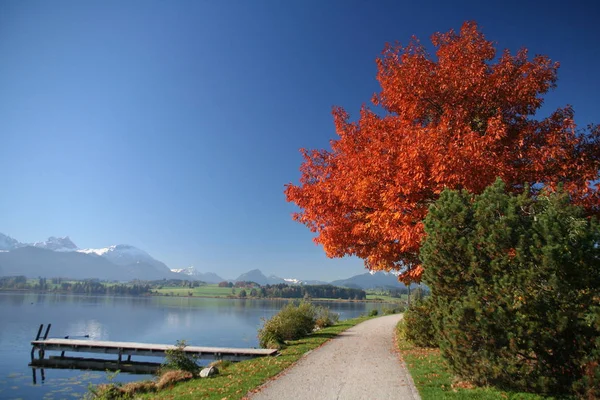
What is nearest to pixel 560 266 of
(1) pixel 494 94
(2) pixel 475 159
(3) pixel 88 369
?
(2) pixel 475 159

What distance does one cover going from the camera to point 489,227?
6.88 m

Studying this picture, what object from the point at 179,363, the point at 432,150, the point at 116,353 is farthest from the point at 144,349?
the point at 432,150

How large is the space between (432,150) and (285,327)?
15.4 meters

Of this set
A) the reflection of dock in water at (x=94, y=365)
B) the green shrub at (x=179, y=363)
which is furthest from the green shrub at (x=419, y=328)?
the reflection of dock in water at (x=94, y=365)

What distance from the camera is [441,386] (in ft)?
27.5

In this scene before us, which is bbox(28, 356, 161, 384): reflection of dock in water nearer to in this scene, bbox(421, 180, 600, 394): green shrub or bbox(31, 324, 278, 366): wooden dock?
bbox(31, 324, 278, 366): wooden dock

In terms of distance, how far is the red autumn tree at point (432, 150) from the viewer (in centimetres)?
877

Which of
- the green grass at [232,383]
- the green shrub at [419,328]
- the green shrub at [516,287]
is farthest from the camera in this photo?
the green shrub at [419,328]

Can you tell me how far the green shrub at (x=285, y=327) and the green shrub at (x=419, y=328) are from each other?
21.6 ft

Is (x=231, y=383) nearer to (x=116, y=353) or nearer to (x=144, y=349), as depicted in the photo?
(x=144, y=349)

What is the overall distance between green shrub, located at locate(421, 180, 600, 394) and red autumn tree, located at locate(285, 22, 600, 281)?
1.37 metres

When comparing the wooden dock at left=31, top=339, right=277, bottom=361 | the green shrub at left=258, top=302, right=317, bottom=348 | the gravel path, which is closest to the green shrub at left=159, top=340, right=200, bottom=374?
the wooden dock at left=31, top=339, right=277, bottom=361

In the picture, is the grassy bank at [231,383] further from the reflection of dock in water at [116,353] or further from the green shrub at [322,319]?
the green shrub at [322,319]

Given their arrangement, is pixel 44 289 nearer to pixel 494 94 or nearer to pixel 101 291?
pixel 101 291
